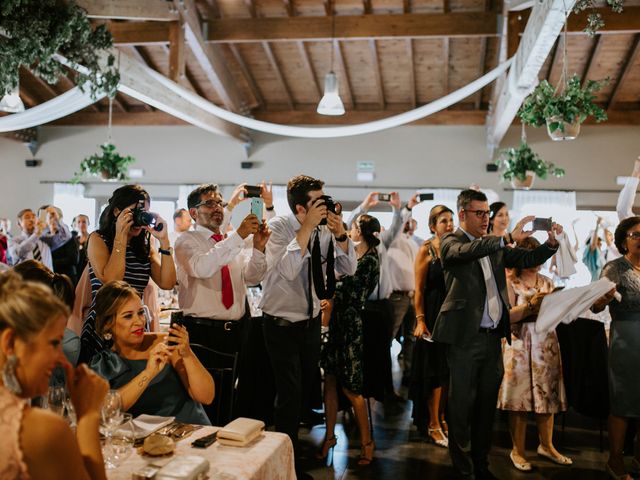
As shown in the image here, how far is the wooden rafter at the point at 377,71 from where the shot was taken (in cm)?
863

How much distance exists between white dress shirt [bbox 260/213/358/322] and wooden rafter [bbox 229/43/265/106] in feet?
21.3

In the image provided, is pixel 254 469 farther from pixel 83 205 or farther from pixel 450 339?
pixel 83 205

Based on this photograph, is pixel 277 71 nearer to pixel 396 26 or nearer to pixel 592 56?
pixel 396 26

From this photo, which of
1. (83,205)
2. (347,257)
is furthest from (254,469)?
(83,205)

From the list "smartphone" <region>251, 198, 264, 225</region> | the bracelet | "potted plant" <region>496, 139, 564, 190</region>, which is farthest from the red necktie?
"potted plant" <region>496, 139, 564, 190</region>

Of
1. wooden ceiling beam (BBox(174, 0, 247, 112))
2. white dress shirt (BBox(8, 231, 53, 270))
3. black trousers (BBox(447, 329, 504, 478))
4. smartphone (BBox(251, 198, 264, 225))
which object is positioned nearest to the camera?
smartphone (BBox(251, 198, 264, 225))

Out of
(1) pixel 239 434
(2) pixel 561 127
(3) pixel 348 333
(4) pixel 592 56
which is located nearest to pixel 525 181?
(4) pixel 592 56

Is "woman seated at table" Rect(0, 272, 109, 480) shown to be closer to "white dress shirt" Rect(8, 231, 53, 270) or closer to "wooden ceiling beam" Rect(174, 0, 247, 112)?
"white dress shirt" Rect(8, 231, 53, 270)

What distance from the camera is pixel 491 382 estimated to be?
10.7 feet

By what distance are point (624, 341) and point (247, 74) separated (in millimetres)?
7519

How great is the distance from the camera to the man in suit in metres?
3.20

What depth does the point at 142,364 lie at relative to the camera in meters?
2.17

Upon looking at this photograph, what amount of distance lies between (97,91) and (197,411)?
2.87m

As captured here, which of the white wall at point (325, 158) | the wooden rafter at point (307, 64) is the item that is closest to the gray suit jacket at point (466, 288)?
the wooden rafter at point (307, 64)
